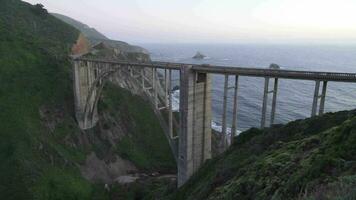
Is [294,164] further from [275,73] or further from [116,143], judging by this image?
[116,143]

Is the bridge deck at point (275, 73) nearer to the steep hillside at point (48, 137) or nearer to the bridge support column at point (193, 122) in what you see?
the bridge support column at point (193, 122)

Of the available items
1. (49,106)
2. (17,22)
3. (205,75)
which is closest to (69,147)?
(49,106)

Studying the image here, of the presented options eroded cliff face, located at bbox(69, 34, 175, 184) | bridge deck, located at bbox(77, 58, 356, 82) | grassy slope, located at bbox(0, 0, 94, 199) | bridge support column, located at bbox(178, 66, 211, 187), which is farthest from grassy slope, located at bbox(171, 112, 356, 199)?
eroded cliff face, located at bbox(69, 34, 175, 184)

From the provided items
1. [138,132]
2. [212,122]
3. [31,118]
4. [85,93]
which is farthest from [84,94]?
[212,122]

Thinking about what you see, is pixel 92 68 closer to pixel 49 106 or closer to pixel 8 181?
pixel 49 106

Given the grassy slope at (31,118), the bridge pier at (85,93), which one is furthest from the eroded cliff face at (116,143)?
the grassy slope at (31,118)
